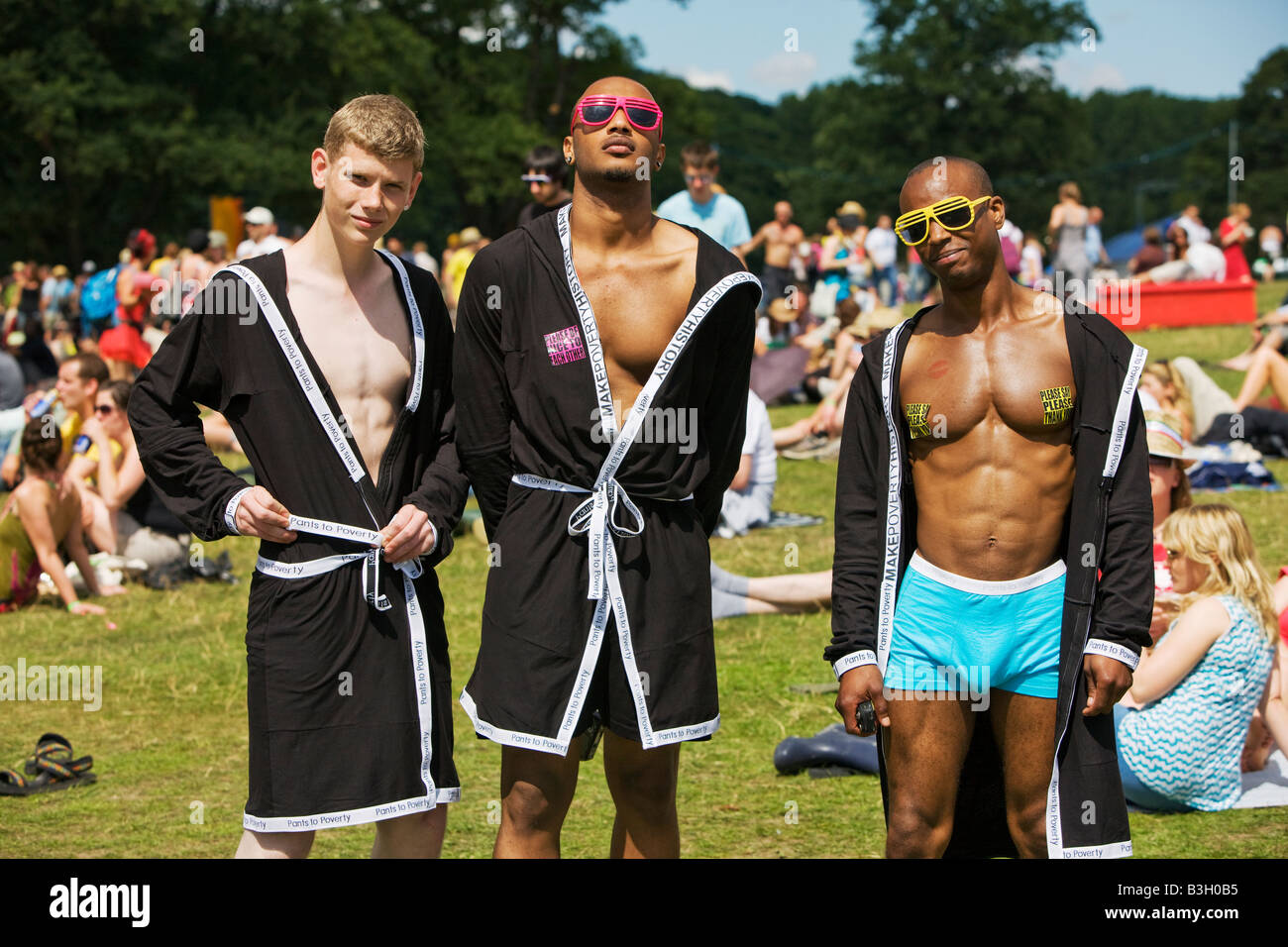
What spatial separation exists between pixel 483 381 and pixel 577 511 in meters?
0.44

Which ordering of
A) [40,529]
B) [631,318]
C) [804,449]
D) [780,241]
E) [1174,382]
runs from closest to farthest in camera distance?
1. [631,318]
2. [40,529]
3. [1174,382]
4. [804,449]
5. [780,241]

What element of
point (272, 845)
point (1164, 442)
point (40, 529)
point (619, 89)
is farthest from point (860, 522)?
point (40, 529)

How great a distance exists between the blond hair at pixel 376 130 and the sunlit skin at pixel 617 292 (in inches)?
17.1

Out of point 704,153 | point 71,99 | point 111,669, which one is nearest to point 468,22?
point 71,99

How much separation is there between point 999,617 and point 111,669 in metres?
5.58

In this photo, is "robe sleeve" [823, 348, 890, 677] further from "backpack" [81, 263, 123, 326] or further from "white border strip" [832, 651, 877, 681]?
"backpack" [81, 263, 123, 326]

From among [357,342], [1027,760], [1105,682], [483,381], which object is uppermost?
[357,342]

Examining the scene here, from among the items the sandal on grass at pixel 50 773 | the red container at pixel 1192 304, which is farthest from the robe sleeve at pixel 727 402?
the red container at pixel 1192 304

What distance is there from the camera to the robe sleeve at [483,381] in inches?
156

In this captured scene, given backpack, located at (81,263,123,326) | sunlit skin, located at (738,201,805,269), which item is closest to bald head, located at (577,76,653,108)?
sunlit skin, located at (738,201,805,269)

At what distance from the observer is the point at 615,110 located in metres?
3.89

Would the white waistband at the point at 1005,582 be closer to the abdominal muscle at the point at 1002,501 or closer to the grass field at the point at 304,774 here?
the abdominal muscle at the point at 1002,501

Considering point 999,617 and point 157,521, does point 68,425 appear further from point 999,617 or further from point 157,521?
point 999,617

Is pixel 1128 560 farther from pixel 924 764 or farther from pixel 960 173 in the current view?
pixel 960 173
